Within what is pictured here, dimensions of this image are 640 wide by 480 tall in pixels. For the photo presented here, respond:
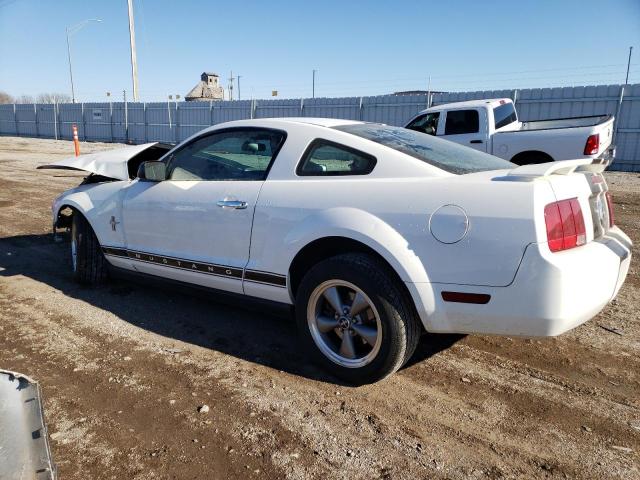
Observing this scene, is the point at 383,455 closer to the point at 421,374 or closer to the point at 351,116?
the point at 421,374

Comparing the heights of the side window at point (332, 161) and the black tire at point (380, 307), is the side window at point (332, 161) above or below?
above

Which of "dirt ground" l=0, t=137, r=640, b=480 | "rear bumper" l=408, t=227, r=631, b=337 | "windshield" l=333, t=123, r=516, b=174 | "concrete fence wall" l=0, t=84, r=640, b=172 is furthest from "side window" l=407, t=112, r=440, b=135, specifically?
"rear bumper" l=408, t=227, r=631, b=337

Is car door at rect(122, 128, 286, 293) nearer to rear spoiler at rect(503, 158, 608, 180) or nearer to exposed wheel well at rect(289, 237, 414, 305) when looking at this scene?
exposed wheel well at rect(289, 237, 414, 305)

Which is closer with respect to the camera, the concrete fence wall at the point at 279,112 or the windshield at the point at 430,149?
the windshield at the point at 430,149

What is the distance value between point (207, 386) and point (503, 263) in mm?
1851

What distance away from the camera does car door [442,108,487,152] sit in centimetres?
992

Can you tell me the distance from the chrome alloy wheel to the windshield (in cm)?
93

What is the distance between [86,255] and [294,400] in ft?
9.37

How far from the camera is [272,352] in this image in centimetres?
358

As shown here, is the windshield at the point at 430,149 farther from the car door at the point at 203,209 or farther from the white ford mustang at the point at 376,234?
the car door at the point at 203,209

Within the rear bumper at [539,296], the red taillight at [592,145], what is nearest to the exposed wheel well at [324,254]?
the rear bumper at [539,296]

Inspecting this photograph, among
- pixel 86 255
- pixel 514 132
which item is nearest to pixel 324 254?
pixel 86 255

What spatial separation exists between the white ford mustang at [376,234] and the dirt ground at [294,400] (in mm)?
388

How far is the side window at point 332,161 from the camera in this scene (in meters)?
3.14
